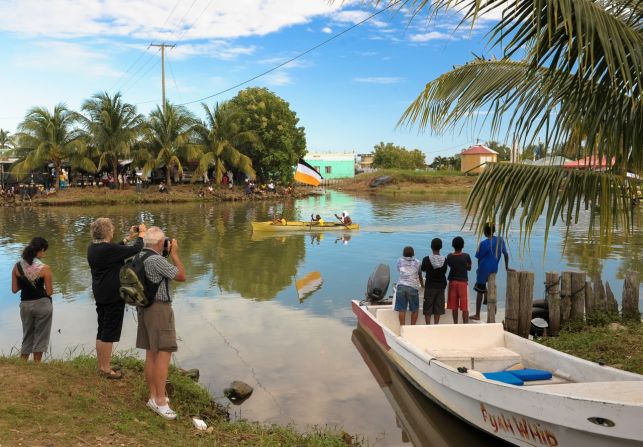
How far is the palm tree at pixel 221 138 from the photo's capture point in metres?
47.8

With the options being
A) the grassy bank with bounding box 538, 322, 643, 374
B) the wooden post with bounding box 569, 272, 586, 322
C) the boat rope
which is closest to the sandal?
the boat rope

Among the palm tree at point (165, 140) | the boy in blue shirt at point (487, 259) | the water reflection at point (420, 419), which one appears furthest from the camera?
the palm tree at point (165, 140)

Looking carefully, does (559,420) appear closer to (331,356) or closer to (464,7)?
(464,7)

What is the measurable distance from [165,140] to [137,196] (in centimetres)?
516

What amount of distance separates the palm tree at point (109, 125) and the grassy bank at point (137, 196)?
2.79m

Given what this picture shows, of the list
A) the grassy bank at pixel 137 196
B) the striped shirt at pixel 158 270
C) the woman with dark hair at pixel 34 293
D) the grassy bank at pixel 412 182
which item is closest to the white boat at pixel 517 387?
the striped shirt at pixel 158 270

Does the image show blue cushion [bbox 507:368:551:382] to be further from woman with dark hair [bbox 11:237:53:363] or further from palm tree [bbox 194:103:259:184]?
palm tree [bbox 194:103:259:184]

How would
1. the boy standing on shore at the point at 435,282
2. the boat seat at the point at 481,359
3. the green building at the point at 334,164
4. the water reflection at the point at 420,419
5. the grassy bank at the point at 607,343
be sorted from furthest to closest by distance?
1. the green building at the point at 334,164
2. the boy standing on shore at the point at 435,282
3. the grassy bank at the point at 607,343
4. the boat seat at the point at 481,359
5. the water reflection at the point at 420,419

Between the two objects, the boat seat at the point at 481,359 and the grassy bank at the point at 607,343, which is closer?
the boat seat at the point at 481,359

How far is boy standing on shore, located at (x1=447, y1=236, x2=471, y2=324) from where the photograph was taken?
29.6 ft

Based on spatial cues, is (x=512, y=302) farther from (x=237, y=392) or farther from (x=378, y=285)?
(x=237, y=392)

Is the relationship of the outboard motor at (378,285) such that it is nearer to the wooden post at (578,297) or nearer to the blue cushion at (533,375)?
the wooden post at (578,297)

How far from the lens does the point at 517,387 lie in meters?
5.42

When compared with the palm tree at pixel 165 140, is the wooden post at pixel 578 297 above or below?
below
